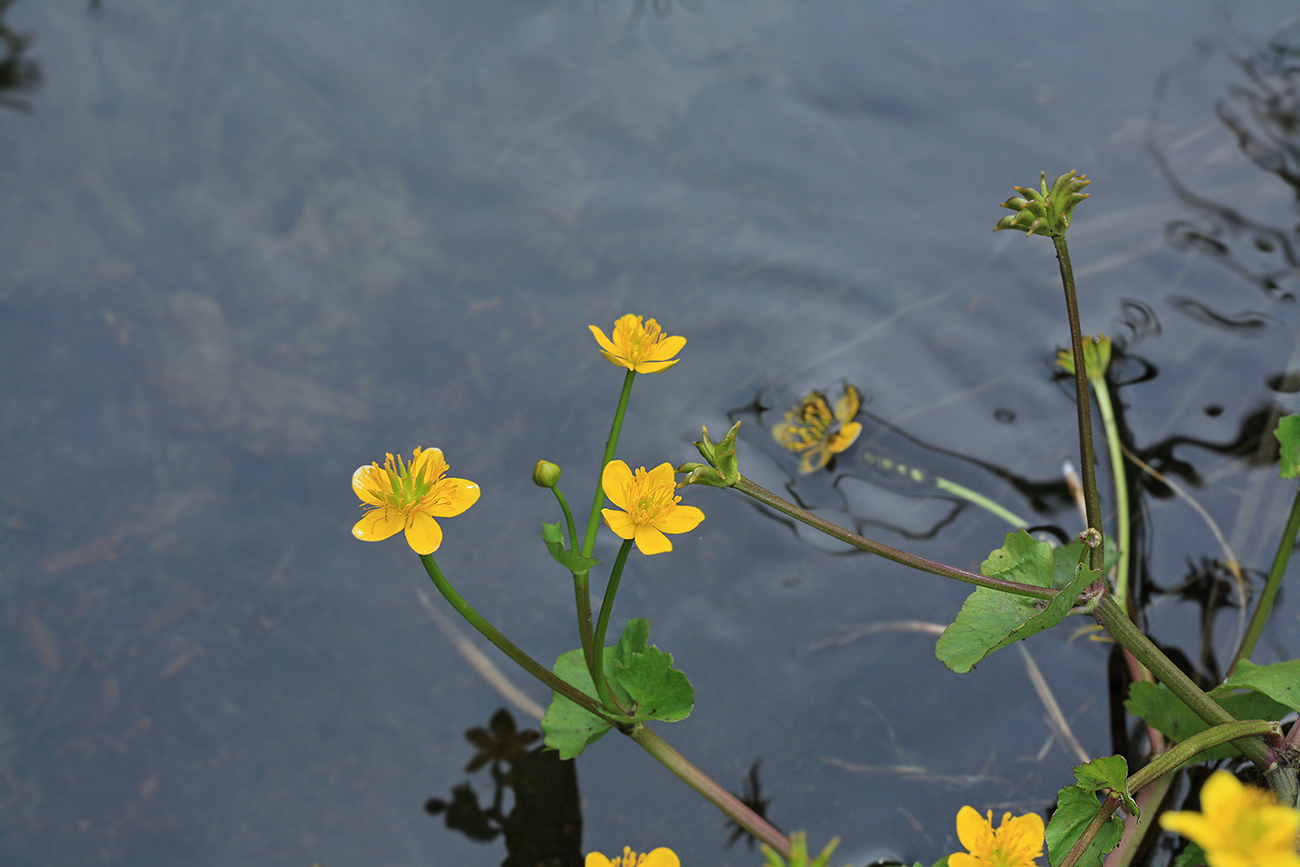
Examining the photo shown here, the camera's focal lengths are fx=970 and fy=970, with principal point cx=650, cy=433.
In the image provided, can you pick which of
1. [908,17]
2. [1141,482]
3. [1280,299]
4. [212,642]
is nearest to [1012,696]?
[1141,482]

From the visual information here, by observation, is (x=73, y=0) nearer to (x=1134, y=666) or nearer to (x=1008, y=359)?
(x=1008, y=359)

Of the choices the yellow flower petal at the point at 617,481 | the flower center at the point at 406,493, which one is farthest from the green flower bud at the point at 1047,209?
the flower center at the point at 406,493

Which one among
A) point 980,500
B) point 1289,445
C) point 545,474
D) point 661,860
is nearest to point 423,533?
point 545,474

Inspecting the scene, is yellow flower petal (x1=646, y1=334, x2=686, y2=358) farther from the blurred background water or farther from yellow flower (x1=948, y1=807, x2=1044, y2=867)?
yellow flower (x1=948, y1=807, x2=1044, y2=867)

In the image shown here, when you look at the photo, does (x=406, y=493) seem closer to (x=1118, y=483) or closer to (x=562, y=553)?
(x=562, y=553)

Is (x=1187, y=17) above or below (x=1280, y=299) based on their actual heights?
above
